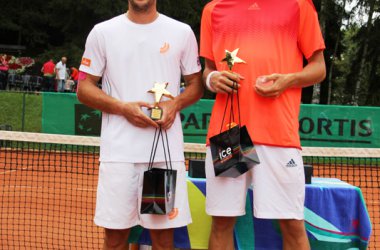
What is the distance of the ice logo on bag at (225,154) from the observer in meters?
2.81

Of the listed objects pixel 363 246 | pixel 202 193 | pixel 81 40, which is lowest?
pixel 363 246

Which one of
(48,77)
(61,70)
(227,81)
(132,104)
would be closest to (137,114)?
(132,104)

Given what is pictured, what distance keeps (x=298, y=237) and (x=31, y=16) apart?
33.2 meters

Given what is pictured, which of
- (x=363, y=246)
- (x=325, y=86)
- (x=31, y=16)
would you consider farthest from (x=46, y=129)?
(x=31, y=16)

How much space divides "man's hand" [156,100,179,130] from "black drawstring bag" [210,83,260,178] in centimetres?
27

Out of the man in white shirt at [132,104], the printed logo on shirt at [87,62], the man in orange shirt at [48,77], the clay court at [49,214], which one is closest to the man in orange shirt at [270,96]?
the man in white shirt at [132,104]

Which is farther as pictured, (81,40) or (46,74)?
(81,40)

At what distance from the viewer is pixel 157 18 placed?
298 cm

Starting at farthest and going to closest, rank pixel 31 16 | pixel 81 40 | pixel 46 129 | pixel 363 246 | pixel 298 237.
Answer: pixel 31 16 < pixel 81 40 < pixel 46 129 < pixel 363 246 < pixel 298 237

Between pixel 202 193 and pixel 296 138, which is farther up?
pixel 296 138

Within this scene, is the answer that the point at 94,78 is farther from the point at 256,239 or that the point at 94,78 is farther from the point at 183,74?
the point at 256,239

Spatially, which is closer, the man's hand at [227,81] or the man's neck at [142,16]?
the man's hand at [227,81]

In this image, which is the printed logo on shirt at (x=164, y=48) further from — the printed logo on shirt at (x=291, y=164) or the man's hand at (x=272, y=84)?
the printed logo on shirt at (x=291, y=164)

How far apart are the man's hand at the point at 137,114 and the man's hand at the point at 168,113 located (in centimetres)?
4
